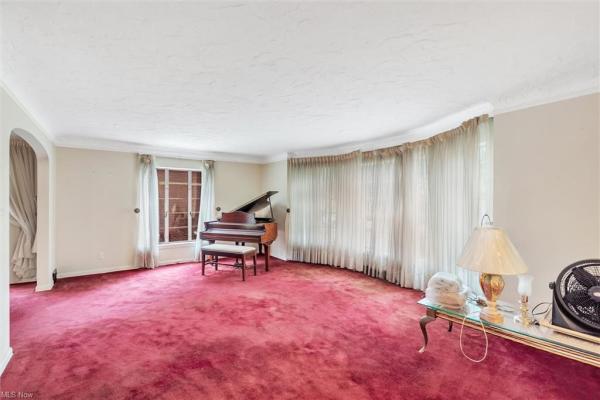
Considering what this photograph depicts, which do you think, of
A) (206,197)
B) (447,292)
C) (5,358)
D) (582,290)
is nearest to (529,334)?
(582,290)

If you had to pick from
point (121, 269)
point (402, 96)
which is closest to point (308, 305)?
point (402, 96)

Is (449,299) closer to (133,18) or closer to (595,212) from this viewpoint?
(595,212)

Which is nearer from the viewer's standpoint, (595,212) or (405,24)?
(405,24)

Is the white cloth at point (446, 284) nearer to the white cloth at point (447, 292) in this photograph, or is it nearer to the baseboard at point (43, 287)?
the white cloth at point (447, 292)

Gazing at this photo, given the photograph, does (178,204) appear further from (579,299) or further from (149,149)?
(579,299)

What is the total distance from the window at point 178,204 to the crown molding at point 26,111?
1821 millimetres

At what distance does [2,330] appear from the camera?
2213mm

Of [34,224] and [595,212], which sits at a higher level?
[595,212]

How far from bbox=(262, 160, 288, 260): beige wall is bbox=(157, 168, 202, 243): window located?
168 centimetres

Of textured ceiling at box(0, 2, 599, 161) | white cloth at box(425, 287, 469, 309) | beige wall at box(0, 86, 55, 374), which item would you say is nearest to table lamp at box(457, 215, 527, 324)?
white cloth at box(425, 287, 469, 309)

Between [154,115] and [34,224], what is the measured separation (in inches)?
124

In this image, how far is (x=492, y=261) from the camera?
2.03 meters

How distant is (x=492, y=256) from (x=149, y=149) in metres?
5.67

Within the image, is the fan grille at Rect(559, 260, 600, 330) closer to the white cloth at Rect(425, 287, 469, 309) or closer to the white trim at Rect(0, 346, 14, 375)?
the white cloth at Rect(425, 287, 469, 309)
